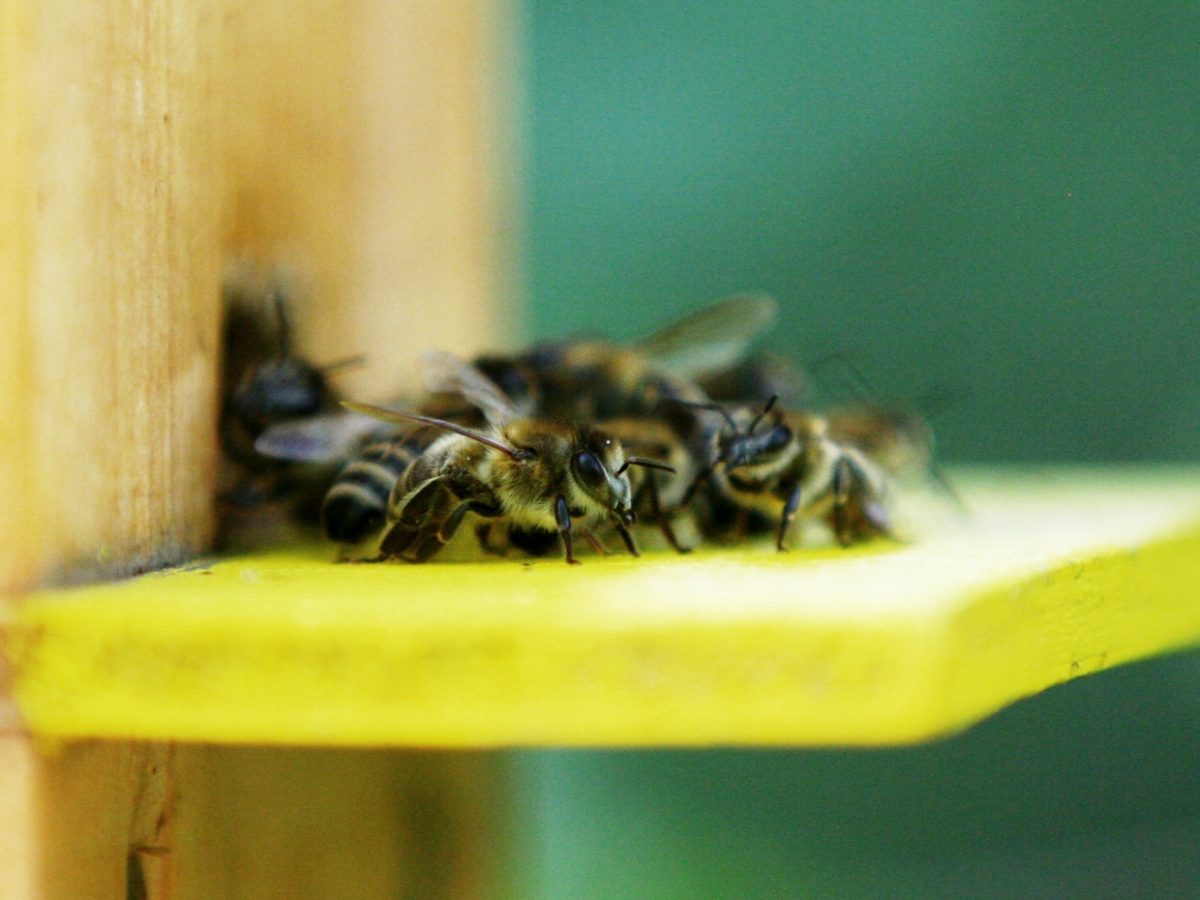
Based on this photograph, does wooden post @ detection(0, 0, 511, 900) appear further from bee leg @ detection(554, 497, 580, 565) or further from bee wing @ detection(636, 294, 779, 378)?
bee wing @ detection(636, 294, 779, 378)

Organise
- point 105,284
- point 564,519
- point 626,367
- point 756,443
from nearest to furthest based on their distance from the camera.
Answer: point 105,284, point 564,519, point 756,443, point 626,367

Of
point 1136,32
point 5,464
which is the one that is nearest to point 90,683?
point 5,464

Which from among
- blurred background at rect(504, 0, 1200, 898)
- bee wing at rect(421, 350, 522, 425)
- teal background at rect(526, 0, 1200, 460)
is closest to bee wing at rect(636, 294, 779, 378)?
bee wing at rect(421, 350, 522, 425)

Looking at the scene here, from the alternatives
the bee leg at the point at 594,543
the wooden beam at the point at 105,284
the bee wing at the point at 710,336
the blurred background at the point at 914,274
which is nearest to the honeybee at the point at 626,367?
the bee wing at the point at 710,336

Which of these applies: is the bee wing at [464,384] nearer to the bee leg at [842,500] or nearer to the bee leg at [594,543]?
the bee leg at [594,543]

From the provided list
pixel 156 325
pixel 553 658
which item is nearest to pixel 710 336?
pixel 156 325

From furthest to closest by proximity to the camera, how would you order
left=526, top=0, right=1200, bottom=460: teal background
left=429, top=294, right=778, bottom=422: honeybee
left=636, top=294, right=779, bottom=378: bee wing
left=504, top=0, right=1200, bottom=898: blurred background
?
left=526, top=0, right=1200, bottom=460: teal background < left=504, top=0, right=1200, bottom=898: blurred background < left=636, top=294, right=779, bottom=378: bee wing < left=429, top=294, right=778, bottom=422: honeybee

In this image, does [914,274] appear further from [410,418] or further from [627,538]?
[410,418]
